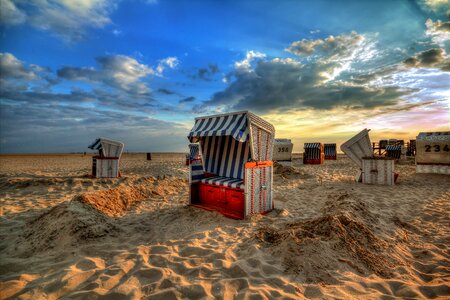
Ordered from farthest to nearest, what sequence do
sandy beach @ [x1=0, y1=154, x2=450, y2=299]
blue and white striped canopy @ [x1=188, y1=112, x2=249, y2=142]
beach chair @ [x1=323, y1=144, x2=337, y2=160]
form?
1. beach chair @ [x1=323, y1=144, x2=337, y2=160]
2. blue and white striped canopy @ [x1=188, y1=112, x2=249, y2=142]
3. sandy beach @ [x1=0, y1=154, x2=450, y2=299]

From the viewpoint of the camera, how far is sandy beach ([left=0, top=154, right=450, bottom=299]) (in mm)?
3102

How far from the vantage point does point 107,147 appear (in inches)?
497

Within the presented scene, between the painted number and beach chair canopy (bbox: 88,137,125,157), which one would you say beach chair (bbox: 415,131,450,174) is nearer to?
the painted number

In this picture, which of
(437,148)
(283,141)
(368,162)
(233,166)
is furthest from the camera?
(283,141)

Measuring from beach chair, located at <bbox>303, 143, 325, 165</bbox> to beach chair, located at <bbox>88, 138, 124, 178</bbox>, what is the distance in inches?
679

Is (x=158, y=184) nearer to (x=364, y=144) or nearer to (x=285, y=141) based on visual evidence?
(x=364, y=144)

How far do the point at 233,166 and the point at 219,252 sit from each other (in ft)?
12.0

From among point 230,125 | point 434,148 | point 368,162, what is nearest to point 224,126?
point 230,125

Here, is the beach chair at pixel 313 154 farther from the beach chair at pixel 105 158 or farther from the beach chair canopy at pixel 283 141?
the beach chair at pixel 105 158

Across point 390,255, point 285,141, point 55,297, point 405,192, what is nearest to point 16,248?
point 55,297

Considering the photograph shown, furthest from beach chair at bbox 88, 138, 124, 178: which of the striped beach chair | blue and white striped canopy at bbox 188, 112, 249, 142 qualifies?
the striped beach chair

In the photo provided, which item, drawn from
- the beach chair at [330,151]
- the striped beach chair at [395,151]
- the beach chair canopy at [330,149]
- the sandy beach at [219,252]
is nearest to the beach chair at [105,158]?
the sandy beach at [219,252]

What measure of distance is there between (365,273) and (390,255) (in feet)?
3.47

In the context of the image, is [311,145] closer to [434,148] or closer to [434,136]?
[434,136]
